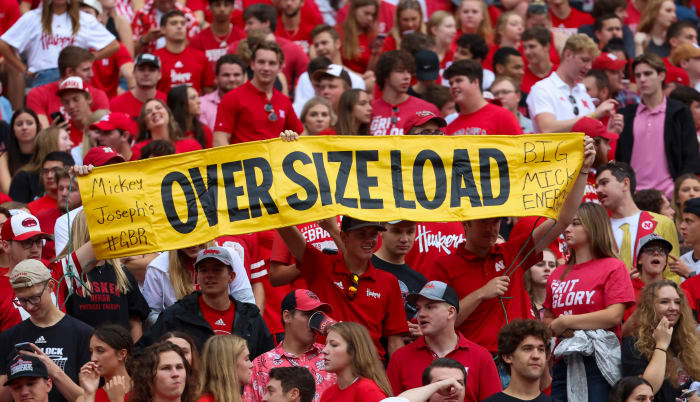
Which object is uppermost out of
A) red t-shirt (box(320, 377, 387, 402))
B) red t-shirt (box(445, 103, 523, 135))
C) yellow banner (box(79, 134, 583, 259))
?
red t-shirt (box(445, 103, 523, 135))

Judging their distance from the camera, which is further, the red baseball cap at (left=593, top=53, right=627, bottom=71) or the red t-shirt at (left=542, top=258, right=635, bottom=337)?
the red baseball cap at (left=593, top=53, right=627, bottom=71)

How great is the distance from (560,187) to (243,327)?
2.41m

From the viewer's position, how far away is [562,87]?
14.5 m

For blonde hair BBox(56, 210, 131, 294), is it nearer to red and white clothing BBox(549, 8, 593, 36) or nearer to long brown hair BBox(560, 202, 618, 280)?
long brown hair BBox(560, 202, 618, 280)

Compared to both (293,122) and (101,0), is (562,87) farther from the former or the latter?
(101,0)

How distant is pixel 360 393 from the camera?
8.73 m

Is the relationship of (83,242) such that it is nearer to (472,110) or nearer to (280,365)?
(280,365)

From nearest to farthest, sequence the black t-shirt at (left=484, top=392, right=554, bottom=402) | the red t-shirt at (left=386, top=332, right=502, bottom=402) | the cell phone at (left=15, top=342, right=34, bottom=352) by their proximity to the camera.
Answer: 1. the black t-shirt at (left=484, top=392, right=554, bottom=402)
2. the cell phone at (left=15, top=342, right=34, bottom=352)
3. the red t-shirt at (left=386, top=332, right=502, bottom=402)

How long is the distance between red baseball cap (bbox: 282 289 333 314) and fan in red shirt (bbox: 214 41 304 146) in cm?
453

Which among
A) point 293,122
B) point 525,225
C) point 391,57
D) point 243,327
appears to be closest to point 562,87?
point 391,57

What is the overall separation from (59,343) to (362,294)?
6.92ft

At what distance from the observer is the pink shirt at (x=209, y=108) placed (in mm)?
15477

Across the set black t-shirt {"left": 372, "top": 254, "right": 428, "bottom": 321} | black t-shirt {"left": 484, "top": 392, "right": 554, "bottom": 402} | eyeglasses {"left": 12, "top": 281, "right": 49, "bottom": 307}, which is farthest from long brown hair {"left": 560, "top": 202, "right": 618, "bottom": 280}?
eyeglasses {"left": 12, "top": 281, "right": 49, "bottom": 307}

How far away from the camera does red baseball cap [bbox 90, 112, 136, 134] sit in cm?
1292
